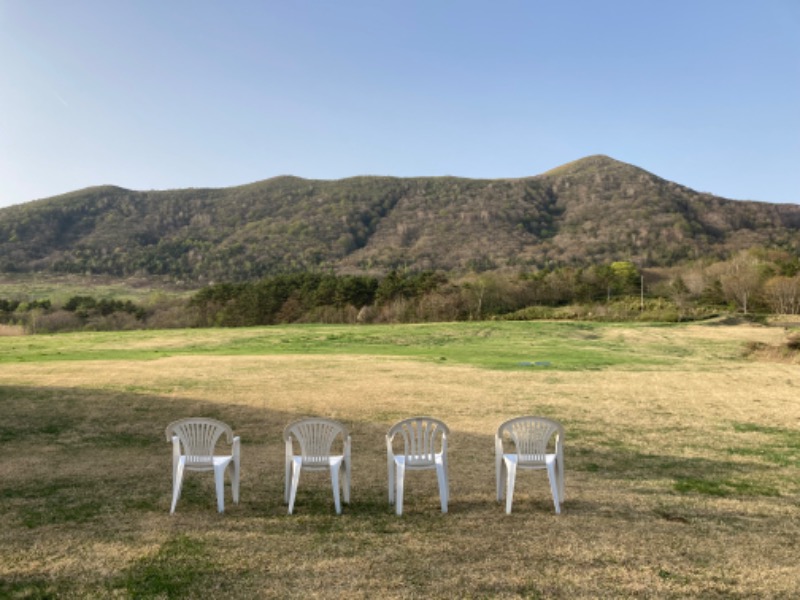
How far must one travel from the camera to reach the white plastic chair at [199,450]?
7129mm

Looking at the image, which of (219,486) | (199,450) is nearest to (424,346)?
(199,450)

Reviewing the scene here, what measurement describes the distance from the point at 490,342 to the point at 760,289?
49.8 metres

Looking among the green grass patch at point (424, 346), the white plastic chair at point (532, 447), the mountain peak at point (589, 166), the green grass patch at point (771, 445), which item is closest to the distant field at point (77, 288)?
the green grass patch at point (424, 346)

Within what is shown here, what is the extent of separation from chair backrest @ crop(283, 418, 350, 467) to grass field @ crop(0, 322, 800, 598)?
2.16ft

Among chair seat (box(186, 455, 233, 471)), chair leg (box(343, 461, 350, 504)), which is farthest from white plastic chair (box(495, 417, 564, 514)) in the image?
chair seat (box(186, 455, 233, 471))

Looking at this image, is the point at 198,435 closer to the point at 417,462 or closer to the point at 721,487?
the point at 417,462

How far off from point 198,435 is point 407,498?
289cm

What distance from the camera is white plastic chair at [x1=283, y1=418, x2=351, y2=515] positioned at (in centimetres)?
716

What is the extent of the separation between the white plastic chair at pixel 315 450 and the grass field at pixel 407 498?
331mm

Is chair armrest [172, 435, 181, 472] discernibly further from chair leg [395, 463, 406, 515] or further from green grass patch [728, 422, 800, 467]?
green grass patch [728, 422, 800, 467]

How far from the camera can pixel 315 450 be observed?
750 centimetres

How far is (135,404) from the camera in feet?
51.0

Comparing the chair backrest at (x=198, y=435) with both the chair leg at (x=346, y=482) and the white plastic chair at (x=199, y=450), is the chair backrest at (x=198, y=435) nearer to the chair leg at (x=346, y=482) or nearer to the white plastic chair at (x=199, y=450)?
the white plastic chair at (x=199, y=450)

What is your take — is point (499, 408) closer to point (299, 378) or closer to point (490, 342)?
point (299, 378)
